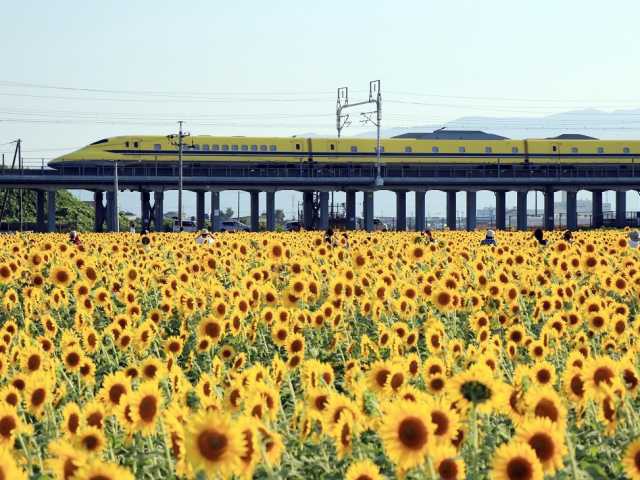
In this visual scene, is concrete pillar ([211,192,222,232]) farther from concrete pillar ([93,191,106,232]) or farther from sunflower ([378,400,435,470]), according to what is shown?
sunflower ([378,400,435,470])

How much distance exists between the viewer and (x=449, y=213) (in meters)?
103

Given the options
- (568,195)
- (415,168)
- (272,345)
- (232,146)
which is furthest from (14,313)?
(568,195)

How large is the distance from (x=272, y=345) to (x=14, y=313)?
397cm

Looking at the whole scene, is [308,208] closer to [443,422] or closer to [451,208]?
[451,208]

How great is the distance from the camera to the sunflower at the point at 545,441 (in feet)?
14.9

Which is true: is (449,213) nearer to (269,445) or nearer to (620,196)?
(620,196)

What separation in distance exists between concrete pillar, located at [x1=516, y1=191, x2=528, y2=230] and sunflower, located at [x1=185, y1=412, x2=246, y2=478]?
92.8m

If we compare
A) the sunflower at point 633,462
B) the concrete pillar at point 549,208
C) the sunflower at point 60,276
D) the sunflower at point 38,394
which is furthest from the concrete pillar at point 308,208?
the sunflower at point 633,462

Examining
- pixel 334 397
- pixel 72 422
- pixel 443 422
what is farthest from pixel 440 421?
pixel 72 422

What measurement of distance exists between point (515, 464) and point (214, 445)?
1.25 metres

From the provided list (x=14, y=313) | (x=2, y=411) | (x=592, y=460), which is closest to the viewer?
(x=2, y=411)

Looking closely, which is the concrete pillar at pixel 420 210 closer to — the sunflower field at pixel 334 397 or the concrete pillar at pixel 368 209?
the concrete pillar at pixel 368 209

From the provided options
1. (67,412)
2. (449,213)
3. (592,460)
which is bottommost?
(592,460)

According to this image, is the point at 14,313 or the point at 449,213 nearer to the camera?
the point at 14,313
